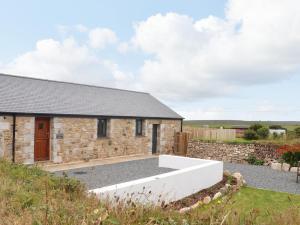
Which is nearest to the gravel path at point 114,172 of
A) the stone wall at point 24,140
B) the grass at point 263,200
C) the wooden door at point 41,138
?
the stone wall at point 24,140

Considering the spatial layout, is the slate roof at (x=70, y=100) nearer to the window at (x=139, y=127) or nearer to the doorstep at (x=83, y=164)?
the window at (x=139, y=127)

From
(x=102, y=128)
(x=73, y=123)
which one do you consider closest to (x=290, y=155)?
(x=102, y=128)

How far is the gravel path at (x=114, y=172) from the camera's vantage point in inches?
496

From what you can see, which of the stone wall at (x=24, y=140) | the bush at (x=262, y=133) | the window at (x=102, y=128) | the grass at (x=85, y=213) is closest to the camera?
the grass at (x=85, y=213)

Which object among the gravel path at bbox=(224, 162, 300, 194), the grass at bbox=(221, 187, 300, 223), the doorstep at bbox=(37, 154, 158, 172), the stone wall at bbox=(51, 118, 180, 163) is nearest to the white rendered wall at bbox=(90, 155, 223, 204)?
the grass at bbox=(221, 187, 300, 223)

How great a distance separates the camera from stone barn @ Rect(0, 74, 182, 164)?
14.6 meters

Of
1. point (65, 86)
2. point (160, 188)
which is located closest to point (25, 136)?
point (65, 86)

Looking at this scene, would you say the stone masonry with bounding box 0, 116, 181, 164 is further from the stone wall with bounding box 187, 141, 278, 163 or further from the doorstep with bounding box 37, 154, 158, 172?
the stone wall with bounding box 187, 141, 278, 163

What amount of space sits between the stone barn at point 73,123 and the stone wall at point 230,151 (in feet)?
6.37

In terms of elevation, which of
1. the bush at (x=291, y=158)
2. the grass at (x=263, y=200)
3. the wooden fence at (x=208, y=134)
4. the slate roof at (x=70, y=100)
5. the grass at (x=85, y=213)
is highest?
the slate roof at (x=70, y=100)

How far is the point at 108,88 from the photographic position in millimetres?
24062

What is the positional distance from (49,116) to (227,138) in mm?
14340

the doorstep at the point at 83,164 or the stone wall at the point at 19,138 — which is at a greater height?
the stone wall at the point at 19,138

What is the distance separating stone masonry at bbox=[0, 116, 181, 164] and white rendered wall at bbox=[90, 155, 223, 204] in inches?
228
